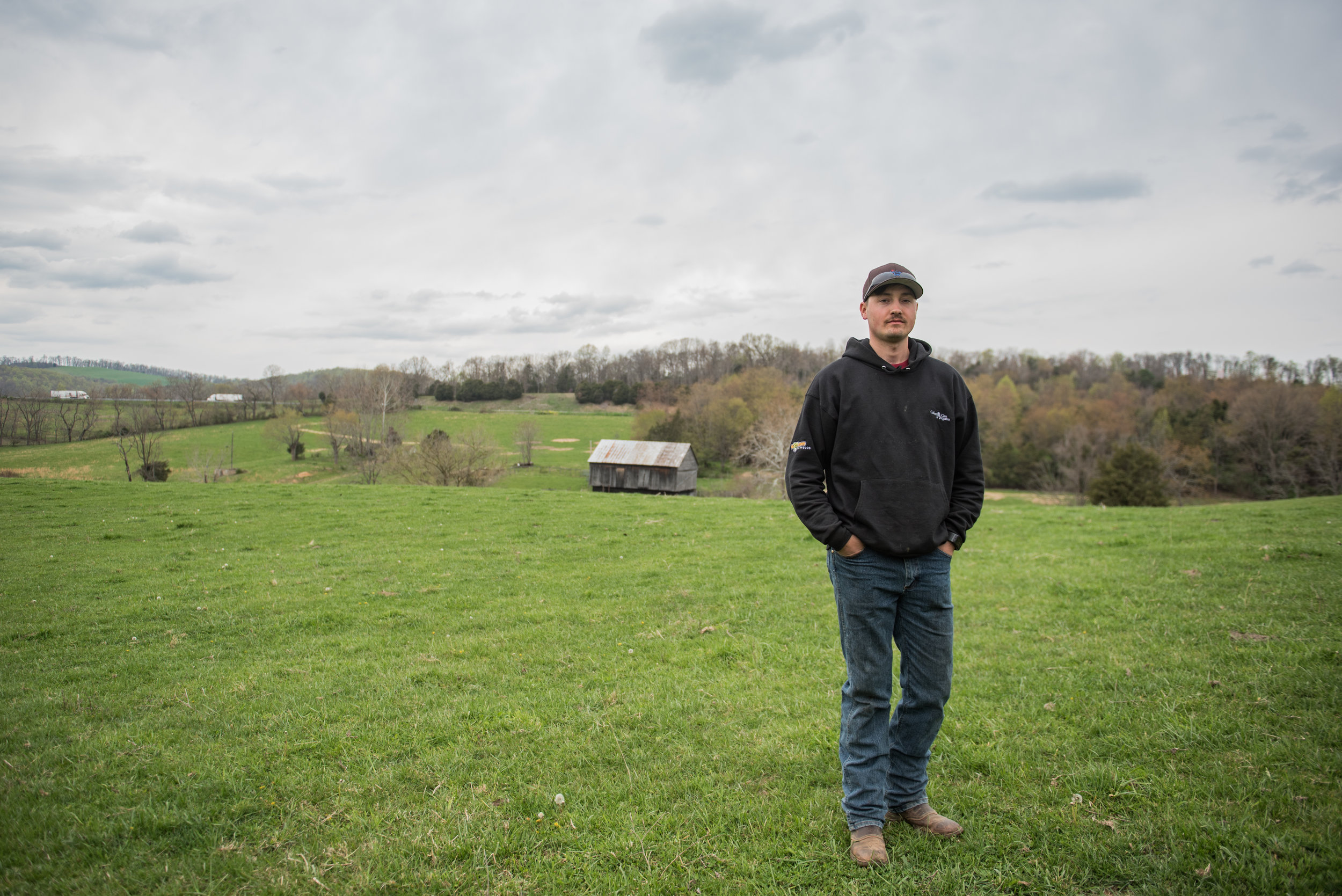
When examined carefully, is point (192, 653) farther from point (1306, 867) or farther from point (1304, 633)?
point (1304, 633)

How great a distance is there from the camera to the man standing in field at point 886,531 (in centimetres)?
385

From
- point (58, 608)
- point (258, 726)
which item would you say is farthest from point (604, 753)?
point (58, 608)

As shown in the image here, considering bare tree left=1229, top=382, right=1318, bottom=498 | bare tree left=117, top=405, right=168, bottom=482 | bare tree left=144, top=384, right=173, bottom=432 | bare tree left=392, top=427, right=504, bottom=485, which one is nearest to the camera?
bare tree left=392, top=427, right=504, bottom=485

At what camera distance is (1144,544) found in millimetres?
13398

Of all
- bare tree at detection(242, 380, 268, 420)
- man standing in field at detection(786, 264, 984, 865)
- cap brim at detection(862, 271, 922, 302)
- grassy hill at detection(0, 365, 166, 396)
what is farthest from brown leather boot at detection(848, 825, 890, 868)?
grassy hill at detection(0, 365, 166, 396)

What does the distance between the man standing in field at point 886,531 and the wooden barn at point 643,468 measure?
52.6m

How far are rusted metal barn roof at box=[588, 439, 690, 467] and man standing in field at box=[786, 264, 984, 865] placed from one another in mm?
52499

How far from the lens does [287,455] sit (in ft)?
234

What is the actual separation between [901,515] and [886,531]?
0.14 metres

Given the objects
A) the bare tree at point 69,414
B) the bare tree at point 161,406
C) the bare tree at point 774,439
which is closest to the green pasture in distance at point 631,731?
the bare tree at point 774,439

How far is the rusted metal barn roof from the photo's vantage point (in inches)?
2256

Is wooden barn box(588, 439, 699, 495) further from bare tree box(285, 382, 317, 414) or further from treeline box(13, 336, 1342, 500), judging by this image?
bare tree box(285, 382, 317, 414)

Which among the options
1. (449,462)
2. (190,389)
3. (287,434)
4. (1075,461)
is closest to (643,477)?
(449,462)

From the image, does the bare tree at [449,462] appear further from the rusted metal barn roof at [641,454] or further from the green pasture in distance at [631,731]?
the green pasture in distance at [631,731]
